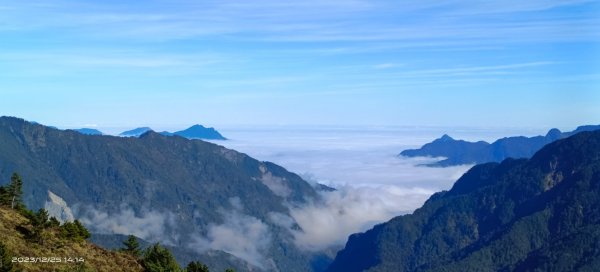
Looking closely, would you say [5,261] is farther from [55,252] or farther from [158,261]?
A: [158,261]

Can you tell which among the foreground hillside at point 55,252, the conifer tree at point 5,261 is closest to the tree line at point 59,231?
the foreground hillside at point 55,252

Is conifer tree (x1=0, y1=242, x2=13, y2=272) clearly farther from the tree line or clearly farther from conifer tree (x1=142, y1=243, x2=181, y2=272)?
conifer tree (x1=142, y1=243, x2=181, y2=272)

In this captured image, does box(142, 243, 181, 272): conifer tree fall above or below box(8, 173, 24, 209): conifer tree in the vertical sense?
below

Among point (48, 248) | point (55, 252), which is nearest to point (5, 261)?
point (55, 252)

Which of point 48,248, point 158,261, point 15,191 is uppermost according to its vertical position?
point 15,191

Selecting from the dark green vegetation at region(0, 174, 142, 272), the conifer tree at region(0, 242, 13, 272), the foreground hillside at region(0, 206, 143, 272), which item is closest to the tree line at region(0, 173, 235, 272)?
the dark green vegetation at region(0, 174, 142, 272)

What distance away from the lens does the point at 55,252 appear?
337 feet

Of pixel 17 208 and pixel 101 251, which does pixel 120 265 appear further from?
pixel 17 208

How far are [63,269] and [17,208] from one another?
4164 cm

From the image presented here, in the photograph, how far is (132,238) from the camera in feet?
408

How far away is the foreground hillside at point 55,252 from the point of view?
9425 centimetres

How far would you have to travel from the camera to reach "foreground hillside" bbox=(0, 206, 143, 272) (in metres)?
94.2

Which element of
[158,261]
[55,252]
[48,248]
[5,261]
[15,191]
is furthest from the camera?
[15,191]

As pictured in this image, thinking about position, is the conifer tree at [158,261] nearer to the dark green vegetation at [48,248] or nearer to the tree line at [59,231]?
the tree line at [59,231]
